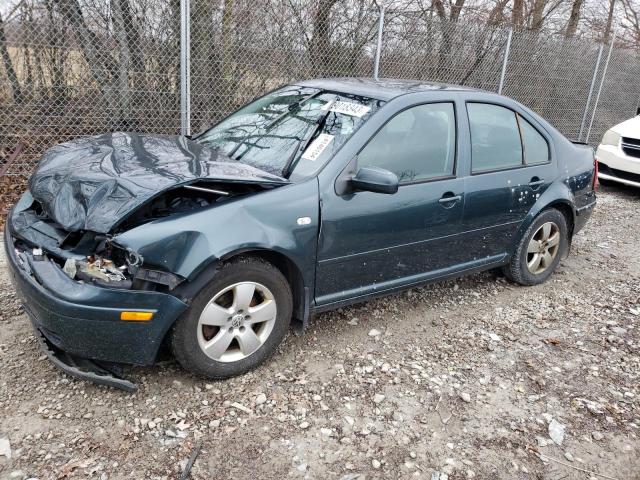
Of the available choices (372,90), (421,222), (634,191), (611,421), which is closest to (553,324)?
(611,421)

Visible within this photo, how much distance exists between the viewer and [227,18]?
645 centimetres

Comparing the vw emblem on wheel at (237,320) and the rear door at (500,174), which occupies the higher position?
the rear door at (500,174)

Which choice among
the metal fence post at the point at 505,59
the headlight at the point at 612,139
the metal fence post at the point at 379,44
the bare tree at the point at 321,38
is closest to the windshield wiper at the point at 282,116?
the bare tree at the point at 321,38

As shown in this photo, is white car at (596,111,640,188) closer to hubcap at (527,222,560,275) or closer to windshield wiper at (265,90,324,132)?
hubcap at (527,222,560,275)

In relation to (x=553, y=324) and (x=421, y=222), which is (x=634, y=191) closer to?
(x=553, y=324)

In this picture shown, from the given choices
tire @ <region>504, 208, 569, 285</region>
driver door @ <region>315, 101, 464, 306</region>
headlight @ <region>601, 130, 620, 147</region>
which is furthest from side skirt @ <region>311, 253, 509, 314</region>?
headlight @ <region>601, 130, 620, 147</region>

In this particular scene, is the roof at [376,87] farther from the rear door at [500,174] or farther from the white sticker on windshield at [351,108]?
the rear door at [500,174]

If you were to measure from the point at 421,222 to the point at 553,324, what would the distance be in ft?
4.76

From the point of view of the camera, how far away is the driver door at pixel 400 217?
3.22 metres

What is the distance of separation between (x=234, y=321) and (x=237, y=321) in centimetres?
2

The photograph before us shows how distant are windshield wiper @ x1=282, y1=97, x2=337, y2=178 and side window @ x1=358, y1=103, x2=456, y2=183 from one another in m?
0.35

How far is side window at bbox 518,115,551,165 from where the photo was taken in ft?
14.1

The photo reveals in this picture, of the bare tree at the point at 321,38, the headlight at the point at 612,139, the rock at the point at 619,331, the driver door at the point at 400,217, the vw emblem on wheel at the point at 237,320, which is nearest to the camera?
the vw emblem on wheel at the point at 237,320

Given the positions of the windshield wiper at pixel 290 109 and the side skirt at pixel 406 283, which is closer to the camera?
the side skirt at pixel 406 283
